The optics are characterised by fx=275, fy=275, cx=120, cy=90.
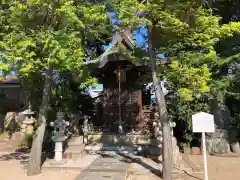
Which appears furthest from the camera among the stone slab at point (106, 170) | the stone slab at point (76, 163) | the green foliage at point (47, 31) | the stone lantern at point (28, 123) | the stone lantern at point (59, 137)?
the stone lantern at point (28, 123)

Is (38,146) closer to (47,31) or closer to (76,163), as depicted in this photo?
(76,163)

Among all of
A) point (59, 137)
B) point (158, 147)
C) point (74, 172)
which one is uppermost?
point (59, 137)

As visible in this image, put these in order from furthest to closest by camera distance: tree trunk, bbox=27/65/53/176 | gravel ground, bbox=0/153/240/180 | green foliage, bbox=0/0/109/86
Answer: tree trunk, bbox=27/65/53/176 < gravel ground, bbox=0/153/240/180 < green foliage, bbox=0/0/109/86

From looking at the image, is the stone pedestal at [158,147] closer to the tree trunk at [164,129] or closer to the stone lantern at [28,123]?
the tree trunk at [164,129]

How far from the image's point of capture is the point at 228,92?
13.7 meters

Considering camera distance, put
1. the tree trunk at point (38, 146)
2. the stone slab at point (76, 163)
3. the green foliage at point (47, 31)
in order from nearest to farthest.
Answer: the green foliage at point (47, 31)
the tree trunk at point (38, 146)
the stone slab at point (76, 163)

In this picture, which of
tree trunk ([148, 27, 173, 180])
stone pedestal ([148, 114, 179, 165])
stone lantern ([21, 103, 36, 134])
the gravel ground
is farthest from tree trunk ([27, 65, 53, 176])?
stone lantern ([21, 103, 36, 134])

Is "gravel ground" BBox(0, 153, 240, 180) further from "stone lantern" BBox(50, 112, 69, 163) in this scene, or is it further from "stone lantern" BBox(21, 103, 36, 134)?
"stone lantern" BBox(21, 103, 36, 134)

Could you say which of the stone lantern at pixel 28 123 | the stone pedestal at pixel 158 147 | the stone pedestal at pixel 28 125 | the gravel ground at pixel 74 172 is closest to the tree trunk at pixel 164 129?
the gravel ground at pixel 74 172

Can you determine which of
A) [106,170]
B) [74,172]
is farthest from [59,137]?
[106,170]

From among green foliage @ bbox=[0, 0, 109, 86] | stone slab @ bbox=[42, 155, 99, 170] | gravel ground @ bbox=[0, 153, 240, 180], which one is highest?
green foliage @ bbox=[0, 0, 109, 86]

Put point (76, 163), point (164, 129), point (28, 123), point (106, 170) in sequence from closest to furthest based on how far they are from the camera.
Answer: point (164, 129) → point (106, 170) → point (76, 163) → point (28, 123)

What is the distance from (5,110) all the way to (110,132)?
9795 mm

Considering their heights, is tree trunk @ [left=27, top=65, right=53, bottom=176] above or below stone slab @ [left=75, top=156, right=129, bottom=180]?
above
